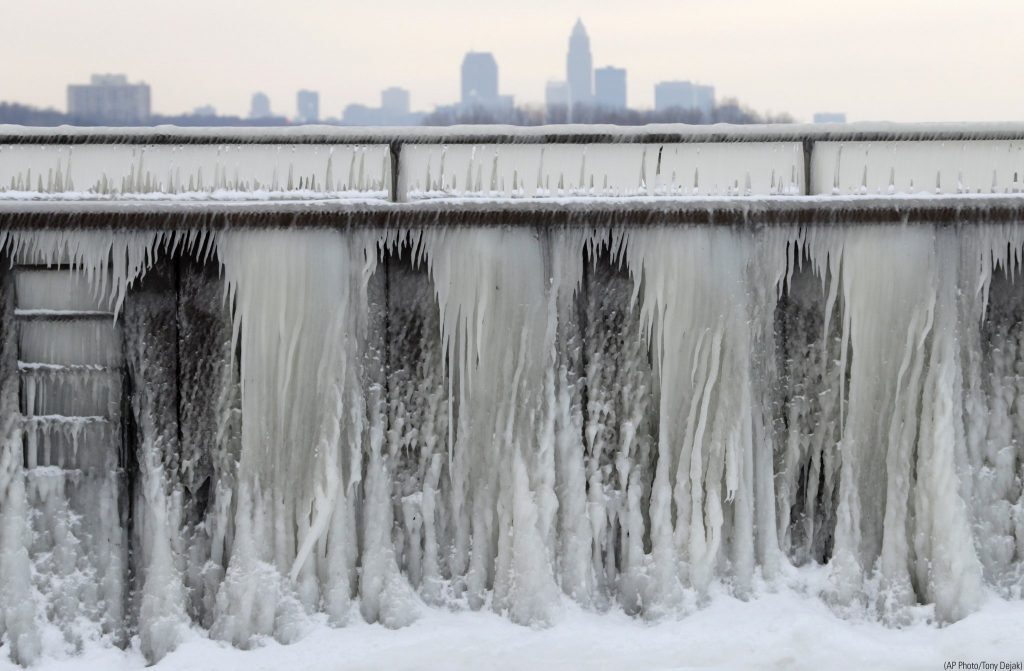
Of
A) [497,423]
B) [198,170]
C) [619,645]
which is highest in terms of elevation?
[198,170]

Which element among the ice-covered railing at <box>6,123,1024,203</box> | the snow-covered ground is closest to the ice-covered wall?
the ice-covered railing at <box>6,123,1024,203</box>

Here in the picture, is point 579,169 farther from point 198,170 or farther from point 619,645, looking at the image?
point 619,645

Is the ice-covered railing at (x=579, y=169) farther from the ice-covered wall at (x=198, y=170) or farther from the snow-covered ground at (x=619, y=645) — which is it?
the snow-covered ground at (x=619, y=645)

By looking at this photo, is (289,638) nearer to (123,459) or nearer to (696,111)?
(123,459)

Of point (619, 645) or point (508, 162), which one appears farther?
point (508, 162)

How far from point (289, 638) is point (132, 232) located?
62.6 inches

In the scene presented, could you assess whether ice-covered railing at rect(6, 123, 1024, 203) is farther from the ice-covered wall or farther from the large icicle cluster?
the large icicle cluster

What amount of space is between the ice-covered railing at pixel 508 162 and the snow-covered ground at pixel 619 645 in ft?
5.18

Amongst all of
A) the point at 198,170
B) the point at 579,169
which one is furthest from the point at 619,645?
the point at 198,170

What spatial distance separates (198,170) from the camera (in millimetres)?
4230

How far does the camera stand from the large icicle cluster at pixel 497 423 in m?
4.23

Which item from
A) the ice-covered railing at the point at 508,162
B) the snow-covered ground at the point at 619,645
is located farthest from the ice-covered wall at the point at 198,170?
the snow-covered ground at the point at 619,645

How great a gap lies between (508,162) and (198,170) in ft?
3.77

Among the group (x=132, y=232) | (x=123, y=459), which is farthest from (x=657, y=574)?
(x=132, y=232)
